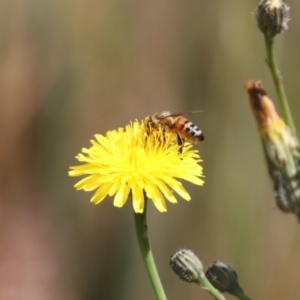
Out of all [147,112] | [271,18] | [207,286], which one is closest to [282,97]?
[271,18]

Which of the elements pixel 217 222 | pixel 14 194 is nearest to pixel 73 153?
pixel 14 194

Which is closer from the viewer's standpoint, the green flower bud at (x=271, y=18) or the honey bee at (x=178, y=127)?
the green flower bud at (x=271, y=18)

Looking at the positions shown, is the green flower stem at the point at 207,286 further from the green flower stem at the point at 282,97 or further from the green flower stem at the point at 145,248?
the green flower stem at the point at 282,97

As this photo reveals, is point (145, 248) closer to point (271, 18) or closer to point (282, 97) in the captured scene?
point (282, 97)

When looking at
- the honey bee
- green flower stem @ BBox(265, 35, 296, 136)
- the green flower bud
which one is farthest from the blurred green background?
green flower stem @ BBox(265, 35, 296, 136)

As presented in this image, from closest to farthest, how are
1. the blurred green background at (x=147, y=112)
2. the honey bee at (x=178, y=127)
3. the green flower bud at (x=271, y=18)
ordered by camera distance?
the green flower bud at (x=271, y=18)
the honey bee at (x=178, y=127)
the blurred green background at (x=147, y=112)

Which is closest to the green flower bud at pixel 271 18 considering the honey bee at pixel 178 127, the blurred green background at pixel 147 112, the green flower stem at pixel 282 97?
the green flower stem at pixel 282 97

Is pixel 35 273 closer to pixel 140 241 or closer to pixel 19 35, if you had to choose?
pixel 19 35
